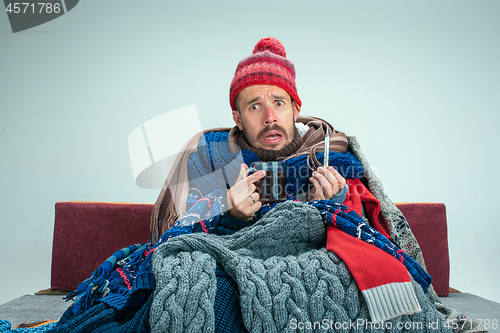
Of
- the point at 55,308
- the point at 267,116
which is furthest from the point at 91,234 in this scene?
the point at 267,116

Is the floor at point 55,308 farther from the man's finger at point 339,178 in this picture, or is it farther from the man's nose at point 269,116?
the man's nose at point 269,116

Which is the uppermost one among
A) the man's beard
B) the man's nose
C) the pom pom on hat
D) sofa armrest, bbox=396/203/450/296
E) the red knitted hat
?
the pom pom on hat

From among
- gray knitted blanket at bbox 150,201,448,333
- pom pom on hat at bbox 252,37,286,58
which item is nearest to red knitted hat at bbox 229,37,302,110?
pom pom on hat at bbox 252,37,286,58

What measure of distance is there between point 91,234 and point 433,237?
1533 millimetres

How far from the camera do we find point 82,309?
27.5 inches

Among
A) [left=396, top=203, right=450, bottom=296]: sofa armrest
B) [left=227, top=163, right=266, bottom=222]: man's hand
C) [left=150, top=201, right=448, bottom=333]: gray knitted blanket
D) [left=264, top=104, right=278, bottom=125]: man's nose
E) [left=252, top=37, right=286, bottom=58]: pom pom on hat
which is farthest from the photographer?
[left=396, top=203, right=450, bottom=296]: sofa armrest

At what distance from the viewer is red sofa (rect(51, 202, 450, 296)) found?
130 cm

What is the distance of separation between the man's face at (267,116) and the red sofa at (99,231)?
62 cm

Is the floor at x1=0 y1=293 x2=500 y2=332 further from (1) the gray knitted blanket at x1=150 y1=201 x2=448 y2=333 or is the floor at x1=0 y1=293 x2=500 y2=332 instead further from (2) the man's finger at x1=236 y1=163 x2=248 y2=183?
(2) the man's finger at x1=236 y1=163 x2=248 y2=183

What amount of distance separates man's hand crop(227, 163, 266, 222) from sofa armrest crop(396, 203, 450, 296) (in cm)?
80

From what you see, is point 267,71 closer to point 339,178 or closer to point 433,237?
point 339,178

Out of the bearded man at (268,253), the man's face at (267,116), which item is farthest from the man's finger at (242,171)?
the man's face at (267,116)

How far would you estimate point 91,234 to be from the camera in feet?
4.31

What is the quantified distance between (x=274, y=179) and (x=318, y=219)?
196mm
